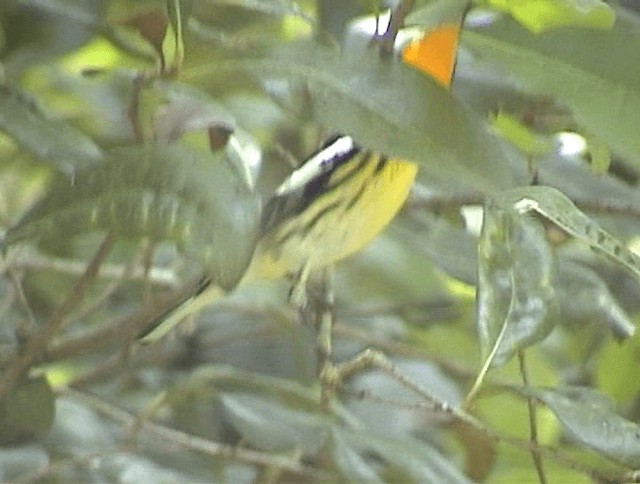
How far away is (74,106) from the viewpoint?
3.02 feet

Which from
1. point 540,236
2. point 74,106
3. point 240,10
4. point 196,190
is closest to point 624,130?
point 540,236

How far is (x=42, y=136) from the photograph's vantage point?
0.52 metres

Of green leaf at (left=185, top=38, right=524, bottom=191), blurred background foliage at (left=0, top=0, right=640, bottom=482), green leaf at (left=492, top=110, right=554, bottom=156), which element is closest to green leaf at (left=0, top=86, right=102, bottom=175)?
blurred background foliage at (left=0, top=0, right=640, bottom=482)

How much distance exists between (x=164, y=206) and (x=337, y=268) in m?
0.53

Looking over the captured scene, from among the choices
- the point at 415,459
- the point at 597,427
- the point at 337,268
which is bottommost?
the point at 337,268

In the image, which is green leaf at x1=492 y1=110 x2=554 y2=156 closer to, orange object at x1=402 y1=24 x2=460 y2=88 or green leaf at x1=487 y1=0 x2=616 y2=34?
green leaf at x1=487 y1=0 x2=616 y2=34

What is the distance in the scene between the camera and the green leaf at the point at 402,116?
1.30 feet

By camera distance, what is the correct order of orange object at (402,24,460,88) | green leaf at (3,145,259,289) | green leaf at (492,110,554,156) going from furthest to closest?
1. green leaf at (492,110,554,156)
2. orange object at (402,24,460,88)
3. green leaf at (3,145,259,289)

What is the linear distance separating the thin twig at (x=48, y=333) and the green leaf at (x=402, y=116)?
0.54ft

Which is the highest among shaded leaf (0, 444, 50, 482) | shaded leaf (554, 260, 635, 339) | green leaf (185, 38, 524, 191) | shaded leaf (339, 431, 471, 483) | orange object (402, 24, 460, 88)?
green leaf (185, 38, 524, 191)

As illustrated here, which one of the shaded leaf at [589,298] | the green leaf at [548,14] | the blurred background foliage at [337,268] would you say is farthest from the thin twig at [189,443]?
the green leaf at [548,14]

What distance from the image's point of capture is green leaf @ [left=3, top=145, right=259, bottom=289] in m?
0.37

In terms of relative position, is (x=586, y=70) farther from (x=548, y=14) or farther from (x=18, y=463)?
(x=18, y=463)

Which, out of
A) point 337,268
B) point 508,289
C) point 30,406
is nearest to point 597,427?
point 508,289
